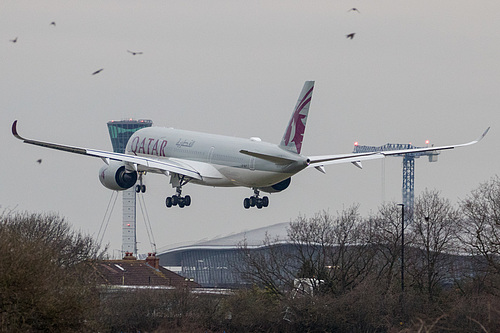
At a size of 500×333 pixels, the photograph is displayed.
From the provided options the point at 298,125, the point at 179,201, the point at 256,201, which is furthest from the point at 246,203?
the point at 298,125

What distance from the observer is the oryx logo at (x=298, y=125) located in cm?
9025

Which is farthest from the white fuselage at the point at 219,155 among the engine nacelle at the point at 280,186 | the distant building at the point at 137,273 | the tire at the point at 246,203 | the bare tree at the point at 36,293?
the bare tree at the point at 36,293

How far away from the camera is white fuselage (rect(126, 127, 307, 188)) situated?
3536 inches

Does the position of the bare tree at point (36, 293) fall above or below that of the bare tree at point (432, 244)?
below

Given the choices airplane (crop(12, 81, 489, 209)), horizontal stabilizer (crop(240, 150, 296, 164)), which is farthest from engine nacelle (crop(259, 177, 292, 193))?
horizontal stabilizer (crop(240, 150, 296, 164))

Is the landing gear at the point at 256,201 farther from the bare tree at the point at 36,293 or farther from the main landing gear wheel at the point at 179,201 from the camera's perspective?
the bare tree at the point at 36,293

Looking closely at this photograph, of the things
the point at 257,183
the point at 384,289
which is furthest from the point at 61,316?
the point at 384,289

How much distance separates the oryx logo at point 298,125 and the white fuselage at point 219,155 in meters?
1.34

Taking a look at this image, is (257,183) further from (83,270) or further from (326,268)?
(83,270)

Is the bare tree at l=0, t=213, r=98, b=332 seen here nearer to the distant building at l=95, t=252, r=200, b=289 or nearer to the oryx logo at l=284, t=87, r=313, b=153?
the oryx logo at l=284, t=87, r=313, b=153

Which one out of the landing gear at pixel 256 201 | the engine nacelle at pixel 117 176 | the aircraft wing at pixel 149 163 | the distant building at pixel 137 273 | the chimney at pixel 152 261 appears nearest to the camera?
the aircraft wing at pixel 149 163

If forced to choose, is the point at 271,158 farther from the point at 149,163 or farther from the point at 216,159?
the point at 149,163

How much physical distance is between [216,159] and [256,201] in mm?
6444

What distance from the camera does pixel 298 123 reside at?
91.9 meters
